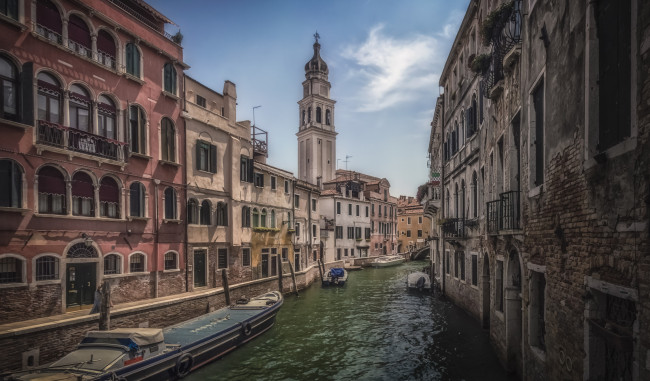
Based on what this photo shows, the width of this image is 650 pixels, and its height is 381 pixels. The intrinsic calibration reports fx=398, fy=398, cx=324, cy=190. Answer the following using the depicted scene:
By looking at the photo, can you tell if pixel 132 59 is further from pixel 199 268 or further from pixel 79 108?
pixel 199 268

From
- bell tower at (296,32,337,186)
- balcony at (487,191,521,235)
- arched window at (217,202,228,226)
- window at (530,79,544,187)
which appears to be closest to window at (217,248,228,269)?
arched window at (217,202,228,226)

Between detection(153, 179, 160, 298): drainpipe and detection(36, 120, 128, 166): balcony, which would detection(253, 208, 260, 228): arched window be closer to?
detection(153, 179, 160, 298): drainpipe

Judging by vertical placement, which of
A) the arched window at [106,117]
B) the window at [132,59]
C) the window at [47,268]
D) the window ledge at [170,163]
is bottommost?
the window at [47,268]

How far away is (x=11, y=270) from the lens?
35.0 feet

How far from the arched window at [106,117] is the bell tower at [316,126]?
119 ft

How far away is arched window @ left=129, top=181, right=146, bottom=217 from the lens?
14165 millimetres

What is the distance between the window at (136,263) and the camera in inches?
552

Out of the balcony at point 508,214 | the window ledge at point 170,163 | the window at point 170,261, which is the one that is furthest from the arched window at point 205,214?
the balcony at point 508,214

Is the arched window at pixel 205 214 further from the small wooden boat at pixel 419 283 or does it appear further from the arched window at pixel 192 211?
the small wooden boat at pixel 419 283

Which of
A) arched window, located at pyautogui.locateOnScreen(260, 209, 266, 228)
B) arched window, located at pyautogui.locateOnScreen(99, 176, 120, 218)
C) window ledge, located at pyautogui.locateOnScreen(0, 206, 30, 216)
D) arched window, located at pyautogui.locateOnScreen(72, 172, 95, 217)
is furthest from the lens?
arched window, located at pyautogui.locateOnScreen(260, 209, 266, 228)

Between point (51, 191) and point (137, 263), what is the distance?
12.8 ft

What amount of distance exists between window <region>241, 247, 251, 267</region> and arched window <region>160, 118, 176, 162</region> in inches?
251

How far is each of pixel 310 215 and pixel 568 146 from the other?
2466 centimetres

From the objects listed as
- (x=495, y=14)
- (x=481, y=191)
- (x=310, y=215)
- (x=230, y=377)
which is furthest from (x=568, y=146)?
(x=310, y=215)
